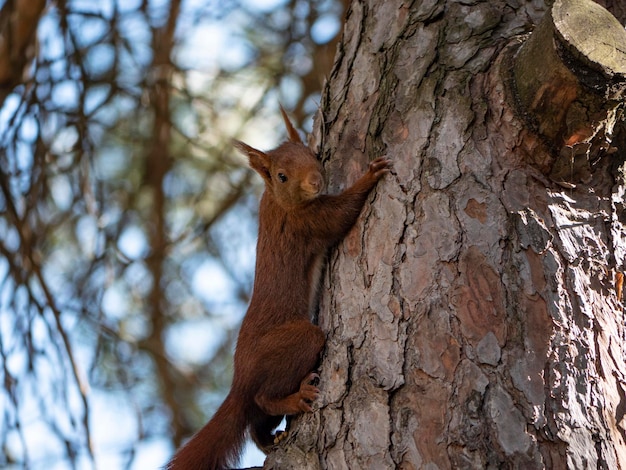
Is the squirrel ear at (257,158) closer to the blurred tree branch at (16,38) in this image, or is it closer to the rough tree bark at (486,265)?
the rough tree bark at (486,265)

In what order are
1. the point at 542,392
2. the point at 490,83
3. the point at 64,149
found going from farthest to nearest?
1. the point at 64,149
2. the point at 490,83
3. the point at 542,392

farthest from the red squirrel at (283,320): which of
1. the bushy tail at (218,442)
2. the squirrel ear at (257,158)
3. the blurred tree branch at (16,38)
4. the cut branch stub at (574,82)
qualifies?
the blurred tree branch at (16,38)

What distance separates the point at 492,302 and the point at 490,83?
627mm

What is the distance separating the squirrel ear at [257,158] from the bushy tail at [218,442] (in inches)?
34.3

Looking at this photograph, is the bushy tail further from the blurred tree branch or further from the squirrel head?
the blurred tree branch

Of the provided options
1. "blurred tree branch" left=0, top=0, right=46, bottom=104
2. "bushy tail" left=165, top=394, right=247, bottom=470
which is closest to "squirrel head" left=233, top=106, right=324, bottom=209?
"bushy tail" left=165, top=394, right=247, bottom=470

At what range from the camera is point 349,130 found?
2490 millimetres

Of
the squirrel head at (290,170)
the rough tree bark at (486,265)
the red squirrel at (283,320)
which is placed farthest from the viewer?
the squirrel head at (290,170)

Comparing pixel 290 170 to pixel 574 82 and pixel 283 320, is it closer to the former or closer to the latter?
pixel 283 320

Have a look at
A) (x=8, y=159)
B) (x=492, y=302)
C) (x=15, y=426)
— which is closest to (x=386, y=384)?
(x=492, y=302)

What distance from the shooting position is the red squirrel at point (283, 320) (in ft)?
7.57

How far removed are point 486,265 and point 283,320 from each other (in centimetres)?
74

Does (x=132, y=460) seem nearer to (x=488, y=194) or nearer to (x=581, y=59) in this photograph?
(x=488, y=194)

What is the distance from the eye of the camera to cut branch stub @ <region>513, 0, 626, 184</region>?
6.30ft
